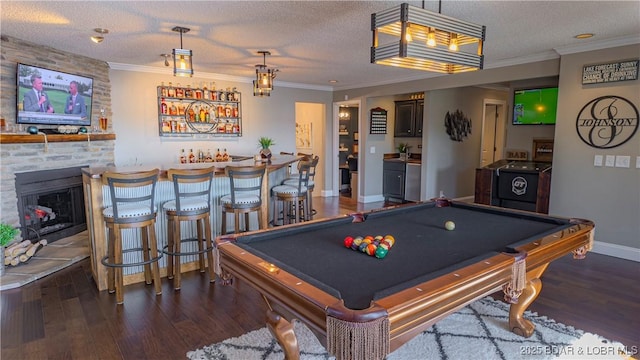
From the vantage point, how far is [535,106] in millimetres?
5676

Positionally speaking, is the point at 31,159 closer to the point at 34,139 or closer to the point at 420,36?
the point at 34,139

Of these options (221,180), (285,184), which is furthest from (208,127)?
(221,180)

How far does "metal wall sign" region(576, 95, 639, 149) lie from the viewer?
4086 millimetres

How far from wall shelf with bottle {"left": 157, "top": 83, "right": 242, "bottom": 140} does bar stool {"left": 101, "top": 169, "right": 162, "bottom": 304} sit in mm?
3095

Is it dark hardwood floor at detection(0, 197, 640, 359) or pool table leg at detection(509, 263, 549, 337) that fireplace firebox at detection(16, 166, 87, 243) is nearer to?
dark hardwood floor at detection(0, 197, 640, 359)

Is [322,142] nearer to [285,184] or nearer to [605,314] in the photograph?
[285,184]

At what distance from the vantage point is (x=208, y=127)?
655 cm

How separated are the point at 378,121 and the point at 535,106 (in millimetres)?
2991

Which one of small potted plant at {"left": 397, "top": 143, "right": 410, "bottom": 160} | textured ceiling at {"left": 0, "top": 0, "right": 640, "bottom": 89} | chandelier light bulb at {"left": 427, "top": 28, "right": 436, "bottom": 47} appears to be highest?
textured ceiling at {"left": 0, "top": 0, "right": 640, "bottom": 89}

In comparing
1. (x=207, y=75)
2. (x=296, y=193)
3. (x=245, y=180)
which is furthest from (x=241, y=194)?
(x=207, y=75)

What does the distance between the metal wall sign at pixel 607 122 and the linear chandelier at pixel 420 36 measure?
2.58 meters

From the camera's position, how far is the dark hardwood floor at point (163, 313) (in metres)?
2.49

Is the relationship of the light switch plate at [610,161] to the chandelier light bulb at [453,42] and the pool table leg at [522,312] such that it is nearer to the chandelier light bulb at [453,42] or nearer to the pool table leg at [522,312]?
the pool table leg at [522,312]

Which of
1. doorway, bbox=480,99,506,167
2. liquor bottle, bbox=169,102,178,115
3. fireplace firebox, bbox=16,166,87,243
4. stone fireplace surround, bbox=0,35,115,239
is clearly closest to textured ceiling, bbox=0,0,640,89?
stone fireplace surround, bbox=0,35,115,239
